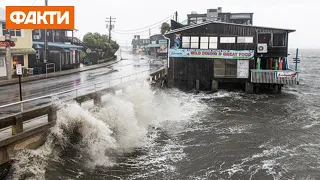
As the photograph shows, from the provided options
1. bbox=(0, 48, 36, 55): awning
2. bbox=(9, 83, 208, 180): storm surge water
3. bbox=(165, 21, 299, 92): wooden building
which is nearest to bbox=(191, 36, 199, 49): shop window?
bbox=(165, 21, 299, 92): wooden building

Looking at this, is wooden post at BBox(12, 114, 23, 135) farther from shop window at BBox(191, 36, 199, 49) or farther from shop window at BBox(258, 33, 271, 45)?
shop window at BBox(258, 33, 271, 45)

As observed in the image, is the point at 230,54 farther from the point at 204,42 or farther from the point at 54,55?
the point at 54,55

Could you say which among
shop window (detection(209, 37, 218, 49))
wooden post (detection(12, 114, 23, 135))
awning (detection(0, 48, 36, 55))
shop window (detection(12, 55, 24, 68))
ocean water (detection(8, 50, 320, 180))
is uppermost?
shop window (detection(209, 37, 218, 49))

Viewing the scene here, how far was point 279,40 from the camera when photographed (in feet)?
110

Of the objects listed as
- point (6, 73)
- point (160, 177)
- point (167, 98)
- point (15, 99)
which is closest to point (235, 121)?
point (167, 98)

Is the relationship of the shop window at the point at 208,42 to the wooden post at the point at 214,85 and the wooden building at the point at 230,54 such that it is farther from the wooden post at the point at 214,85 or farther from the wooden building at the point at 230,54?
the wooden post at the point at 214,85

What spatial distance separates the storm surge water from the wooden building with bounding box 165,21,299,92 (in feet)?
49.9

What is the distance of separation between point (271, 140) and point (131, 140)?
736 centimetres

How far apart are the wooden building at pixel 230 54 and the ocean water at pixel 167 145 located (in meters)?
10.1

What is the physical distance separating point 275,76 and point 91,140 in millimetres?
23755

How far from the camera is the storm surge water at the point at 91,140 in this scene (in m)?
11.2

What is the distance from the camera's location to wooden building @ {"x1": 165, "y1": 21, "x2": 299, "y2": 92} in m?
33.3

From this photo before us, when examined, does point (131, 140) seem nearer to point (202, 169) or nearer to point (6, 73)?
point (202, 169)

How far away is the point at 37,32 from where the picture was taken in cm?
4434
